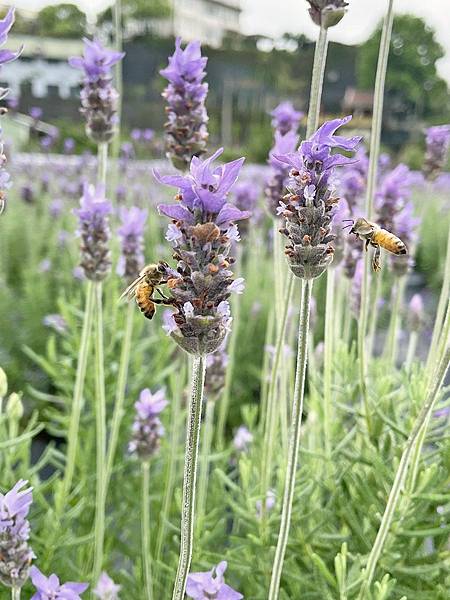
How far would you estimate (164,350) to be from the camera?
2.13 metres

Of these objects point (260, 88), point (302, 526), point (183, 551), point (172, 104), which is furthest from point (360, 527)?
point (260, 88)

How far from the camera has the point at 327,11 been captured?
1.01 m

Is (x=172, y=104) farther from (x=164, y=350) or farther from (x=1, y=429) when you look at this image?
(x=164, y=350)

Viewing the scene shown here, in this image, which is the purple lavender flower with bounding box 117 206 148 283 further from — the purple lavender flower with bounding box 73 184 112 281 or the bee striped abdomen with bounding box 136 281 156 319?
the bee striped abdomen with bounding box 136 281 156 319

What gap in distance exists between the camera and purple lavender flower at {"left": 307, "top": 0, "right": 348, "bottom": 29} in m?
1.01

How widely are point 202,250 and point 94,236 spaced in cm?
74

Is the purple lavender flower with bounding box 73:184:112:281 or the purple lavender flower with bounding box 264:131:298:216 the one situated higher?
the purple lavender flower with bounding box 264:131:298:216

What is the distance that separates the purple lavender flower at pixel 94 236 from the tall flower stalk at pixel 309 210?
629 mm

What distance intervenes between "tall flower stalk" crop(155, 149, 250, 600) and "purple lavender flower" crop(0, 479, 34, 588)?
0.90 feet

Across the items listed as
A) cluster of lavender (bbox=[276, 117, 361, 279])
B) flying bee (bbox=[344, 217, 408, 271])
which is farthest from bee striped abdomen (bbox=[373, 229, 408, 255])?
cluster of lavender (bbox=[276, 117, 361, 279])

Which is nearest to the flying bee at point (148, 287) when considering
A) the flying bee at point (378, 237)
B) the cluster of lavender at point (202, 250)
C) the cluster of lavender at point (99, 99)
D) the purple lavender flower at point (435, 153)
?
the cluster of lavender at point (202, 250)

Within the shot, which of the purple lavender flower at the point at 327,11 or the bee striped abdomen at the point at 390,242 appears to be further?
the purple lavender flower at the point at 327,11

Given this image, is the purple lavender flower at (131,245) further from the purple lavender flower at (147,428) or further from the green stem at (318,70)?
the green stem at (318,70)

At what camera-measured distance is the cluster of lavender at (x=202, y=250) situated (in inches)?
26.8
